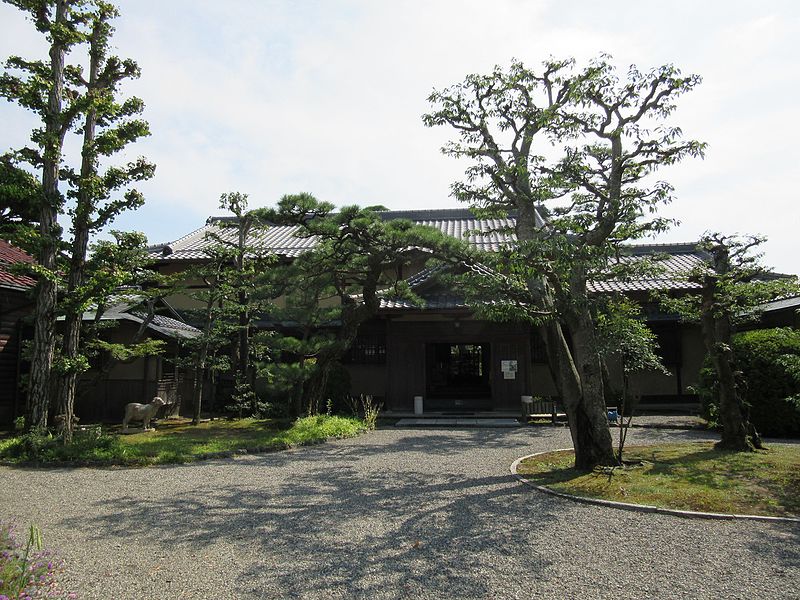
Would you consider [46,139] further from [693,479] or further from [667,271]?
[667,271]

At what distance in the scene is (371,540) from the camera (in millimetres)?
4789

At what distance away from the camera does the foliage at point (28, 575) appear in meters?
3.23

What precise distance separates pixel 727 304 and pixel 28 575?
959 cm

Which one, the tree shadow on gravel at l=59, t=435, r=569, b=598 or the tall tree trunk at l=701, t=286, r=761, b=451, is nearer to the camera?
the tree shadow on gravel at l=59, t=435, r=569, b=598

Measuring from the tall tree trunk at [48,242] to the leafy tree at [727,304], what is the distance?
10.7m

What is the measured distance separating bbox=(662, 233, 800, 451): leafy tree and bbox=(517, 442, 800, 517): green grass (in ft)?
1.54

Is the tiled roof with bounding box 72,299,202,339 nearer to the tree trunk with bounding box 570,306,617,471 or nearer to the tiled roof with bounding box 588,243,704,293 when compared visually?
the tree trunk with bounding box 570,306,617,471

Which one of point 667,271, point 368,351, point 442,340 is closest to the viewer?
point 667,271

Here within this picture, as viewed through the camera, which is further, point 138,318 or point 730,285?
point 138,318

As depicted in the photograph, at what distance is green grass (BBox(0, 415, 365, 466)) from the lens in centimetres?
829

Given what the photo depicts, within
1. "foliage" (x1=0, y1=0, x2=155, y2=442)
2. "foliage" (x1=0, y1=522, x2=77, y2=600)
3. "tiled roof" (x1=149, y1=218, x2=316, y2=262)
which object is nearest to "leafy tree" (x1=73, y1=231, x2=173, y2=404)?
"foliage" (x1=0, y1=0, x2=155, y2=442)

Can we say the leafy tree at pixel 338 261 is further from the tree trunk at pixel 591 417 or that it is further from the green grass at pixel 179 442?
the tree trunk at pixel 591 417

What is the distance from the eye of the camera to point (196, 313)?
13625 millimetres

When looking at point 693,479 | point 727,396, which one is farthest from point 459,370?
point 693,479
